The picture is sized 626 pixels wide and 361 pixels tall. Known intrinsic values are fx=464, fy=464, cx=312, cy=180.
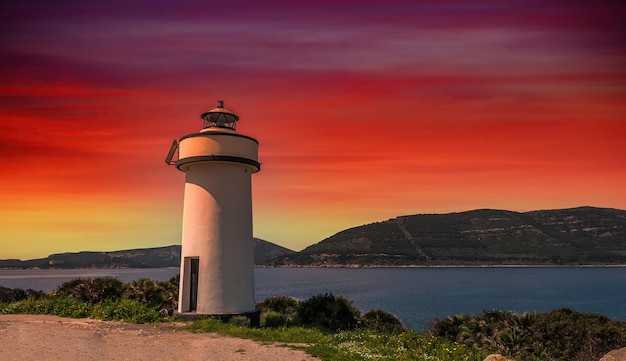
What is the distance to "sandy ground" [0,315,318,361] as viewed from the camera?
13.1 metres

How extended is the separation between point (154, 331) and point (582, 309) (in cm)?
7312

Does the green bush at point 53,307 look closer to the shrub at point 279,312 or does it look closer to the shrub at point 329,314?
the shrub at point 279,312

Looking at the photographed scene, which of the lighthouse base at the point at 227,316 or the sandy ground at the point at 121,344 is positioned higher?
the lighthouse base at the point at 227,316

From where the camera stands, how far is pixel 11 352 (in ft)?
43.3

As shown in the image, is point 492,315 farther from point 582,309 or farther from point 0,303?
point 582,309

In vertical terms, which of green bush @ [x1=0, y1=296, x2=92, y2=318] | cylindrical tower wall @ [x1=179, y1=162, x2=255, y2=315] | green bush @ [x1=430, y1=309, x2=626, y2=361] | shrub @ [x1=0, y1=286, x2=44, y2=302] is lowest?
green bush @ [x1=430, y1=309, x2=626, y2=361]

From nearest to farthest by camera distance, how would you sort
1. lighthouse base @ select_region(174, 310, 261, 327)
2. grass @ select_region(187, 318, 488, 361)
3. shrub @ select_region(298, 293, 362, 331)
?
1. grass @ select_region(187, 318, 488, 361)
2. lighthouse base @ select_region(174, 310, 261, 327)
3. shrub @ select_region(298, 293, 362, 331)

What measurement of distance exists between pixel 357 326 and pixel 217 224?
8467 mm

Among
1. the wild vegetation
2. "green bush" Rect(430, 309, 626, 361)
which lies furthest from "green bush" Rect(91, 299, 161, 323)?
"green bush" Rect(430, 309, 626, 361)

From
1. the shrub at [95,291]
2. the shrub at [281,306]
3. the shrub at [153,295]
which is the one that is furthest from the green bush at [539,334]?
the shrub at [95,291]

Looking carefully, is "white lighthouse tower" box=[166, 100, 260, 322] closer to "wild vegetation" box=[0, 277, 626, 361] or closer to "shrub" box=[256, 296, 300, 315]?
"wild vegetation" box=[0, 277, 626, 361]

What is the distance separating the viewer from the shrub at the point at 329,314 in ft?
72.2

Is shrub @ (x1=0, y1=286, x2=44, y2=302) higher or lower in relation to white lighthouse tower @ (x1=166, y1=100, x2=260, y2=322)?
lower

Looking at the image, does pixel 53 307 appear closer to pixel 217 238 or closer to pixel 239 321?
pixel 217 238
